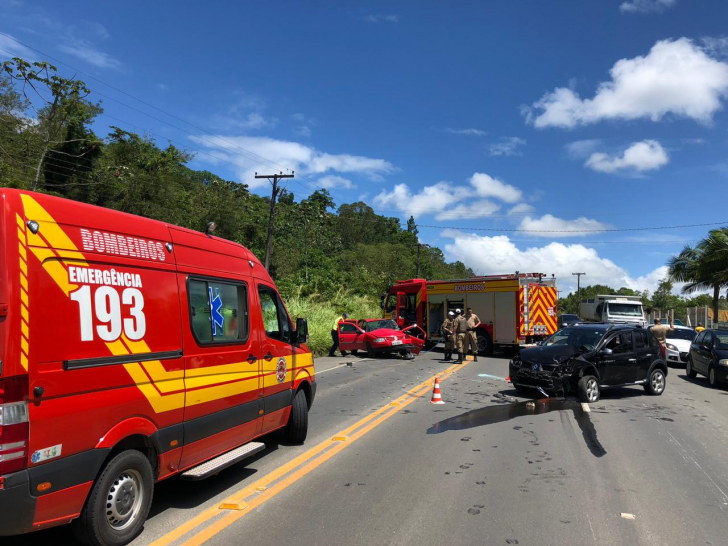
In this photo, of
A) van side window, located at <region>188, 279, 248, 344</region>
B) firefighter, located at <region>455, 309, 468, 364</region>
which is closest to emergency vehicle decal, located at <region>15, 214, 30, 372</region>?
van side window, located at <region>188, 279, 248, 344</region>

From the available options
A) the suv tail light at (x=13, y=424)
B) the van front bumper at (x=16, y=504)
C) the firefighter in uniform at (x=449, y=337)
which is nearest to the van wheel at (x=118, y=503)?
the van front bumper at (x=16, y=504)

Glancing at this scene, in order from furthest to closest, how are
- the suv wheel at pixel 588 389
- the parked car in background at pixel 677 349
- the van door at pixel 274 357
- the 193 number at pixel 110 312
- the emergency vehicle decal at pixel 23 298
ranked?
the parked car in background at pixel 677 349 → the suv wheel at pixel 588 389 → the van door at pixel 274 357 → the 193 number at pixel 110 312 → the emergency vehicle decal at pixel 23 298

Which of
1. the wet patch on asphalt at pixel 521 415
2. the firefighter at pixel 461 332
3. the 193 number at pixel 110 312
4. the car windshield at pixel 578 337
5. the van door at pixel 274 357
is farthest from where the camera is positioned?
the firefighter at pixel 461 332

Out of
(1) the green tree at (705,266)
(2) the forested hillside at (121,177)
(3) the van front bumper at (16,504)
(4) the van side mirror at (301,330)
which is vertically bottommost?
(3) the van front bumper at (16,504)

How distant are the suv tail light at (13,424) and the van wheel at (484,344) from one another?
1868cm

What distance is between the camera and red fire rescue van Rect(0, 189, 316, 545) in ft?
10.2

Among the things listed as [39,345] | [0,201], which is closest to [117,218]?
[0,201]

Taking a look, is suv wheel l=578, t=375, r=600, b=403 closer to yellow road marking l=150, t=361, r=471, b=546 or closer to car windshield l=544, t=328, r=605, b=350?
car windshield l=544, t=328, r=605, b=350

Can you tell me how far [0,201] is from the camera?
10.4 ft

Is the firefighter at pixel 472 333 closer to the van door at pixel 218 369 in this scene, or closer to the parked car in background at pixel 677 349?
the parked car in background at pixel 677 349

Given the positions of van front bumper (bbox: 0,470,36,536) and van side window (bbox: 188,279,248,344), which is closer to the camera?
van front bumper (bbox: 0,470,36,536)

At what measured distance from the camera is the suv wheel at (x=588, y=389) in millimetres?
9891

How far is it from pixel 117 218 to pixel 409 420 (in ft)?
19.1

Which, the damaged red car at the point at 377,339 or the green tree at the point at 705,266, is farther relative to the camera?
the green tree at the point at 705,266
